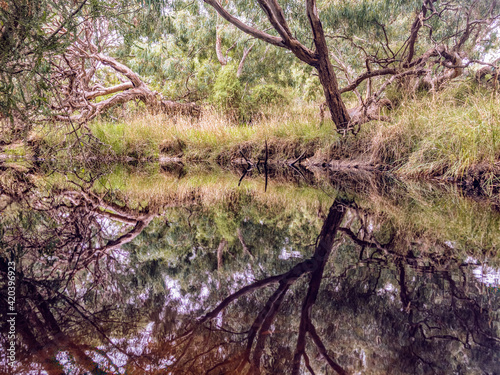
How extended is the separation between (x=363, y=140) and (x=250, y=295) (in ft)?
16.5

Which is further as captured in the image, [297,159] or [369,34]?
[369,34]

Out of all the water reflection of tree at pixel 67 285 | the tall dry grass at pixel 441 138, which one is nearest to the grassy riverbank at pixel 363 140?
the tall dry grass at pixel 441 138

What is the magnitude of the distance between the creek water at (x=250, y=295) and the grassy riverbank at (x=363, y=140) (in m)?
2.03

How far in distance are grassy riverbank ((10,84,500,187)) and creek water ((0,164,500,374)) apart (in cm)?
203

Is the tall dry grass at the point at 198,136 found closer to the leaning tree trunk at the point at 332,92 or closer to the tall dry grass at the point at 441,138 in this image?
the leaning tree trunk at the point at 332,92

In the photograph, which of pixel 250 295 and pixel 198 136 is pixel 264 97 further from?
pixel 250 295

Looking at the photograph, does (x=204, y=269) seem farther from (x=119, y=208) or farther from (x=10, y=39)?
(x=10, y=39)

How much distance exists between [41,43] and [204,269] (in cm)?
206

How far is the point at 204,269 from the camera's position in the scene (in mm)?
1108

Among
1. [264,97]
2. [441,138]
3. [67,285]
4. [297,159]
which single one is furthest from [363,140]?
[264,97]

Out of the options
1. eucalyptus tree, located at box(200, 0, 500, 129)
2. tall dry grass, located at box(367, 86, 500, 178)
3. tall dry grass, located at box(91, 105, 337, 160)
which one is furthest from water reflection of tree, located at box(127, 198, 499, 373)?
tall dry grass, located at box(91, 105, 337, 160)

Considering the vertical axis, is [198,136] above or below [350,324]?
above

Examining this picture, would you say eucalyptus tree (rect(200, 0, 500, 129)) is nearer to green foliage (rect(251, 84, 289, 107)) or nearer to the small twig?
the small twig

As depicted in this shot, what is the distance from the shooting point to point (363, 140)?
550 cm
